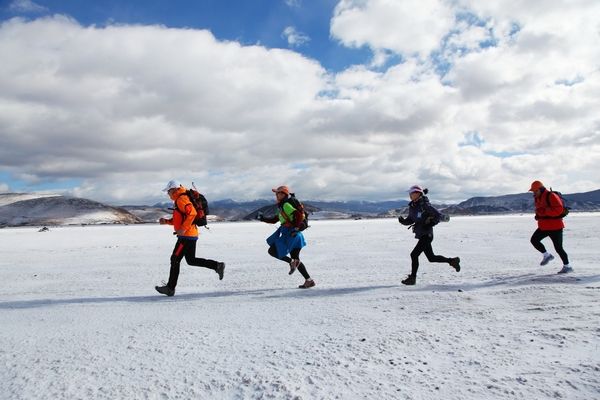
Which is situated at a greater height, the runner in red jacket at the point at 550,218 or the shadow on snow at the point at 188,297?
the runner in red jacket at the point at 550,218

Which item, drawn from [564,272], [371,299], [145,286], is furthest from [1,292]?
[564,272]

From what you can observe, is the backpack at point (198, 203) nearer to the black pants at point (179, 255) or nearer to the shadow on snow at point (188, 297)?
the black pants at point (179, 255)

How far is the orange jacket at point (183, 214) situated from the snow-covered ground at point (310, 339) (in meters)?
1.09

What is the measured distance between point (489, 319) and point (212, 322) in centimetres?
327

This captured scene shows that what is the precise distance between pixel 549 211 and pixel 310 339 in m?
6.61

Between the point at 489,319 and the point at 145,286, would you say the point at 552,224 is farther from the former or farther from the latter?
the point at 145,286

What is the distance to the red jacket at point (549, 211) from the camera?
8.63 m

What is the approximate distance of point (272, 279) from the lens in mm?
8953

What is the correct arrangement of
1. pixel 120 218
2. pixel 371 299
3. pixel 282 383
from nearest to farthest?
pixel 282 383
pixel 371 299
pixel 120 218

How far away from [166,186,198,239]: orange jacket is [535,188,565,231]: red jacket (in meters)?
6.83

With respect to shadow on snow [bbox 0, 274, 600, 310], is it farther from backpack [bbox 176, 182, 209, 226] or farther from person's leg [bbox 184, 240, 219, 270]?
backpack [bbox 176, 182, 209, 226]

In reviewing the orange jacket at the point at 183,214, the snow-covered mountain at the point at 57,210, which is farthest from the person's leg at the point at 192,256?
the snow-covered mountain at the point at 57,210

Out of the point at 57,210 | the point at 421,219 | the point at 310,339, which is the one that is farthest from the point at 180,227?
the point at 57,210

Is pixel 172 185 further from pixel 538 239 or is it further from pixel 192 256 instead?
pixel 538 239
